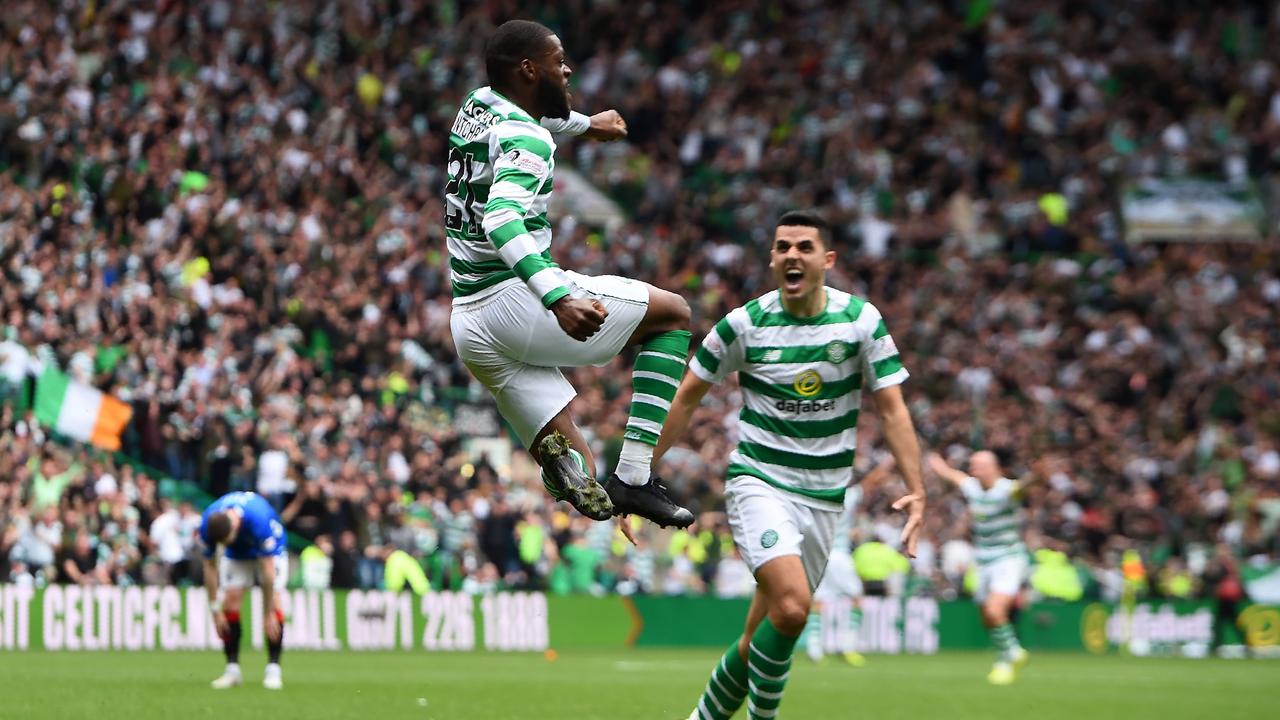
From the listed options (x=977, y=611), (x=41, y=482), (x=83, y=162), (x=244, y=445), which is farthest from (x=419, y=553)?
(x=977, y=611)

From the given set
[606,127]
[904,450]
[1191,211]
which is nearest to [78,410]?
[606,127]

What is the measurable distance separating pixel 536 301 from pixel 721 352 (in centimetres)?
209

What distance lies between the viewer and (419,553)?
85.0ft

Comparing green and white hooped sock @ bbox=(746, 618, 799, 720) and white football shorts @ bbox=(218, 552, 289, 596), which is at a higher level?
white football shorts @ bbox=(218, 552, 289, 596)

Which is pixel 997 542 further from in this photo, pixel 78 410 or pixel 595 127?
pixel 595 127

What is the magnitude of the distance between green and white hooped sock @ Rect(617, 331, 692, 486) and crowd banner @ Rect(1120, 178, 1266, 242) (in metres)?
30.2

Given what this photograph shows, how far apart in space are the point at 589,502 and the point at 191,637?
17108 millimetres

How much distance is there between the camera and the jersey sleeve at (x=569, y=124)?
895 cm

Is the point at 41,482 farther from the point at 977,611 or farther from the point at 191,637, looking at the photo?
the point at 977,611

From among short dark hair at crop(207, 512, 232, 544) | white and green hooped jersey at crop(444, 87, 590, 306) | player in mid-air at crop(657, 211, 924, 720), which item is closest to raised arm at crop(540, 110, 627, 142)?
white and green hooped jersey at crop(444, 87, 590, 306)

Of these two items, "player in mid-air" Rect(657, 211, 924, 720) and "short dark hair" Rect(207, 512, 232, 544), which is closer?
"player in mid-air" Rect(657, 211, 924, 720)

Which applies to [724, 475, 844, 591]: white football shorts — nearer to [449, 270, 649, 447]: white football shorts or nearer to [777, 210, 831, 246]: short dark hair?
[777, 210, 831, 246]: short dark hair

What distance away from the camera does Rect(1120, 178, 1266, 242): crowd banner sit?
37.7 m

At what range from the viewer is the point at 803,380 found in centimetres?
1027
